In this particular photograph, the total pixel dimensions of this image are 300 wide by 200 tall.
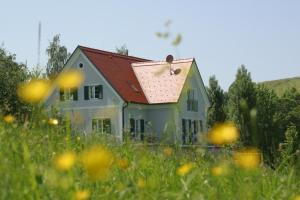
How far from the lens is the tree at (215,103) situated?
4966 centimetres

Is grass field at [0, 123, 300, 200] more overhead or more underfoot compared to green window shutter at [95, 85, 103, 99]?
more underfoot

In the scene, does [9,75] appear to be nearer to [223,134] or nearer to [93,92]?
[93,92]

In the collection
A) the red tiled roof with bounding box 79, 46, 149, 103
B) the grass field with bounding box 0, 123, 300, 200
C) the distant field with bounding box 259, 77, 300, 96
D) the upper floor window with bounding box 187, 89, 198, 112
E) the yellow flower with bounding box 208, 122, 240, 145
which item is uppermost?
the distant field with bounding box 259, 77, 300, 96

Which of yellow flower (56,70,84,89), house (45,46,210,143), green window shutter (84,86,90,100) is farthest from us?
green window shutter (84,86,90,100)

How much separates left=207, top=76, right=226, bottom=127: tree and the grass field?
1763 inches

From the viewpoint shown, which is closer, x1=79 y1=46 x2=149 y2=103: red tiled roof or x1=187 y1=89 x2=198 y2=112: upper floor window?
x1=79 y1=46 x2=149 y2=103: red tiled roof

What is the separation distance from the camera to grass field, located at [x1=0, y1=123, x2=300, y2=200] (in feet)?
6.93

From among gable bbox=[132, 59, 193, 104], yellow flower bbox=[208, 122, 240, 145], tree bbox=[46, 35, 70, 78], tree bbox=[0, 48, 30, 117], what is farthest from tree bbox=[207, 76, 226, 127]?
yellow flower bbox=[208, 122, 240, 145]

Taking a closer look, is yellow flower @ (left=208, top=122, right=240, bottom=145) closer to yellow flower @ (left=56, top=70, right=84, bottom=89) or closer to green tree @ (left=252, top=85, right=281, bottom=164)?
green tree @ (left=252, top=85, right=281, bottom=164)

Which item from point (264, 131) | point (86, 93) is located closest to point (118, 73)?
point (86, 93)

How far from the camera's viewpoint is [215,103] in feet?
168

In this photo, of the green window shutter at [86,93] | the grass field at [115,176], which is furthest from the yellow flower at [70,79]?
the green window shutter at [86,93]

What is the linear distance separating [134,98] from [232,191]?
37.0m

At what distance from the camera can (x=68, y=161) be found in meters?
1.99
